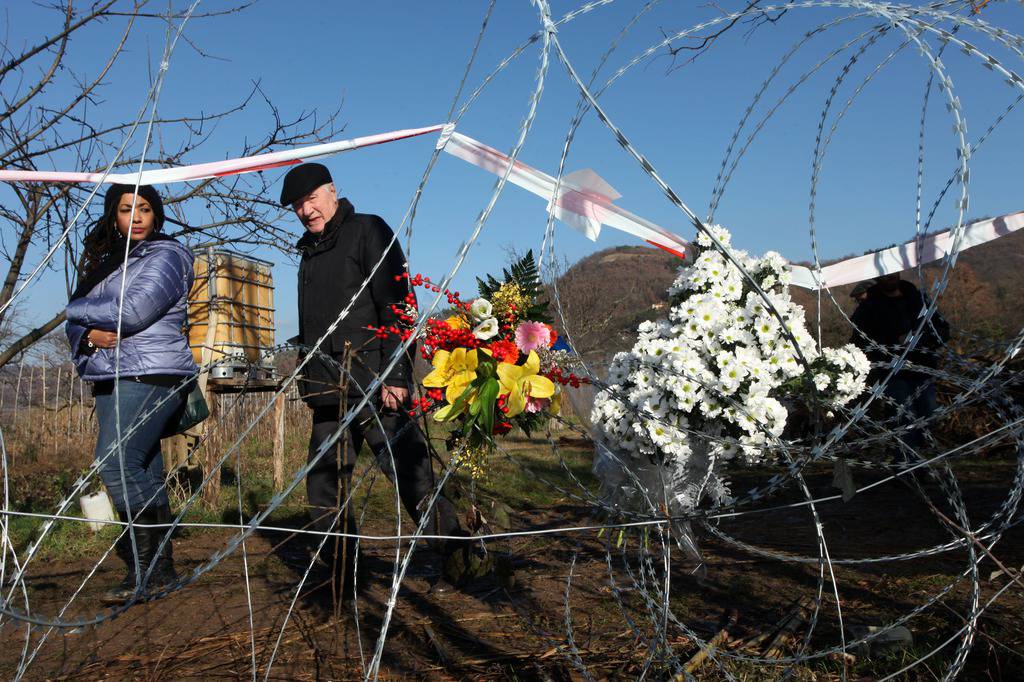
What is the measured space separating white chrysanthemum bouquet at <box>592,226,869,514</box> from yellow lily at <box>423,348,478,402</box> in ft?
2.62

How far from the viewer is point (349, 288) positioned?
375cm

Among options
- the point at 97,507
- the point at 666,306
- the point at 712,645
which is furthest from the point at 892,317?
the point at 97,507

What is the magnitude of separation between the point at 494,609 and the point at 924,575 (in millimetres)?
2129

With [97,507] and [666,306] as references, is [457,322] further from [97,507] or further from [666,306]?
[97,507]

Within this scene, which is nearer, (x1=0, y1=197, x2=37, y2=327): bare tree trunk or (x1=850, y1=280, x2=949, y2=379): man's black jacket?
(x1=0, y1=197, x2=37, y2=327): bare tree trunk

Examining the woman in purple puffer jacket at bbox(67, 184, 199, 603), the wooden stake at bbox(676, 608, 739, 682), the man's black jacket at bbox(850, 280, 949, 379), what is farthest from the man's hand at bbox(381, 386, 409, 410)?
the man's black jacket at bbox(850, 280, 949, 379)

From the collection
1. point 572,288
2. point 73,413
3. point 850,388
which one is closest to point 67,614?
point 850,388

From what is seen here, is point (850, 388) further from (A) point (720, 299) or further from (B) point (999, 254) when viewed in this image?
(B) point (999, 254)

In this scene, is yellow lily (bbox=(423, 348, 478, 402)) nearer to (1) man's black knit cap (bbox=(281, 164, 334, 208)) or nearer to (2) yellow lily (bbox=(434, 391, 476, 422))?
(2) yellow lily (bbox=(434, 391, 476, 422))

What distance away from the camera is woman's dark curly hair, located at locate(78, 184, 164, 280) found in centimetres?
375

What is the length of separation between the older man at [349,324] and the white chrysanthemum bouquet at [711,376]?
3.00ft

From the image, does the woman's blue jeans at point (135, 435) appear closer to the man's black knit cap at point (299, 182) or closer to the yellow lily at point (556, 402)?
the man's black knit cap at point (299, 182)

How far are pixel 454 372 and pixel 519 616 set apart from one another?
4.31 feet

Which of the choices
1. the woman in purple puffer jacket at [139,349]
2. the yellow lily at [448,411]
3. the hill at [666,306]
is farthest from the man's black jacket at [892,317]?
the woman in purple puffer jacket at [139,349]
